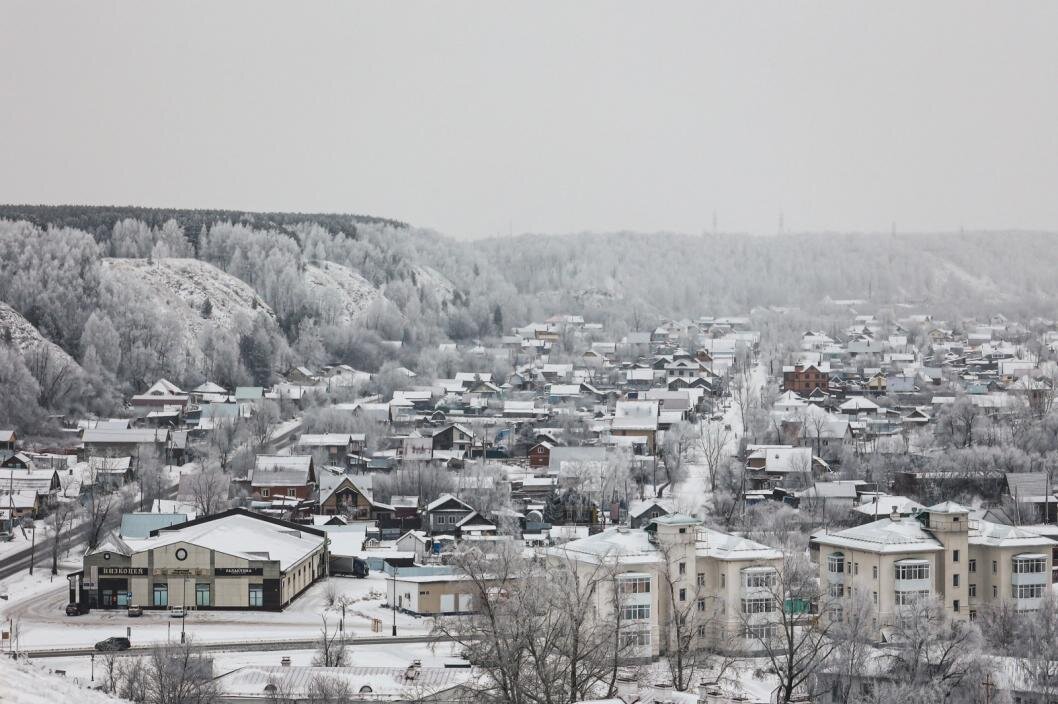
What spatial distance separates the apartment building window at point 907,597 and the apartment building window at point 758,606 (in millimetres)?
1630

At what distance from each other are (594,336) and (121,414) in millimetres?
30315

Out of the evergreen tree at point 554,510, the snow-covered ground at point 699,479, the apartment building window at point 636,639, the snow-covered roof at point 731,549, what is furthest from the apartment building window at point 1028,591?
the evergreen tree at point 554,510

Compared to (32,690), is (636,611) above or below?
below

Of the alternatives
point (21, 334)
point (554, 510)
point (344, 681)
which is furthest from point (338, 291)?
point (344, 681)

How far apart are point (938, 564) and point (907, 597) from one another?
0.77 metres

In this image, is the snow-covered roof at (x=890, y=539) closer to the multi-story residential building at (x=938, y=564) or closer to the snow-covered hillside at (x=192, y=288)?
the multi-story residential building at (x=938, y=564)

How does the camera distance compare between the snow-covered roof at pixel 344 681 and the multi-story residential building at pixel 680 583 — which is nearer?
the snow-covered roof at pixel 344 681

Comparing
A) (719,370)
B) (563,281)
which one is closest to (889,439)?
(719,370)

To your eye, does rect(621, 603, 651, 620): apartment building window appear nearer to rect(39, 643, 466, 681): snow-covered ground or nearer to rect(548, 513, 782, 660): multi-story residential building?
rect(548, 513, 782, 660): multi-story residential building

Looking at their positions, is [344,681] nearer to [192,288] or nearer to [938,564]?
[938,564]

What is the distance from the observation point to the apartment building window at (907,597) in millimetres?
21078

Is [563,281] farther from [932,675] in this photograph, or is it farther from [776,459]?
[932,675]

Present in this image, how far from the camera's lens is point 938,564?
2159 centimetres

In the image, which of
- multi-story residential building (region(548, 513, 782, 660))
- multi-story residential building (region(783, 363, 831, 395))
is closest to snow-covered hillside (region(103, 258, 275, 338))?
multi-story residential building (region(783, 363, 831, 395))
